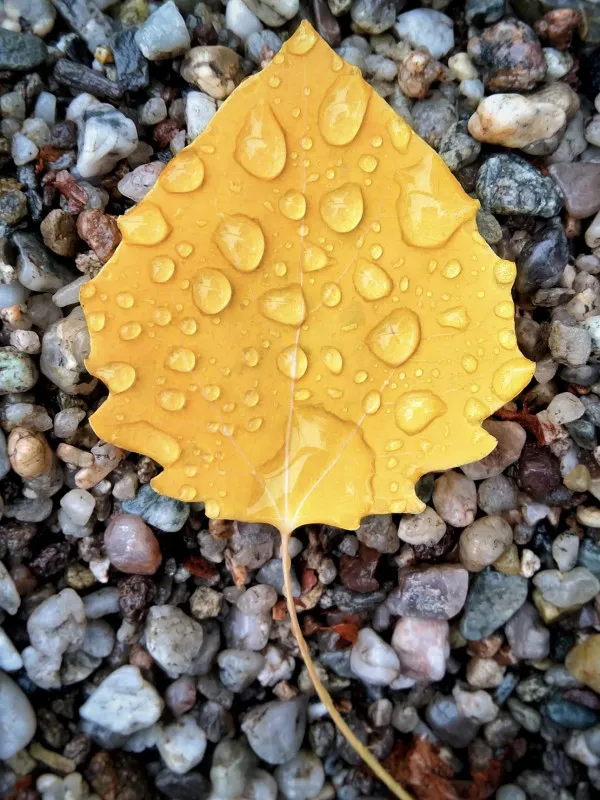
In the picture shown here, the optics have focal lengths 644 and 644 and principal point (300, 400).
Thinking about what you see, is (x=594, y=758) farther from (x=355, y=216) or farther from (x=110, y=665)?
(x=355, y=216)

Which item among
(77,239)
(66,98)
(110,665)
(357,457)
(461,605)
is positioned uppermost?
(66,98)

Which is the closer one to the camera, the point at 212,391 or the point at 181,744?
the point at 212,391

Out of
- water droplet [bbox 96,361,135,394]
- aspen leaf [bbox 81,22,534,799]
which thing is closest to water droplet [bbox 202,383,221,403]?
aspen leaf [bbox 81,22,534,799]

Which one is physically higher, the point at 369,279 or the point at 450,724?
the point at 369,279

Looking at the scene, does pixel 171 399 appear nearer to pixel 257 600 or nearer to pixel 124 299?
pixel 124 299

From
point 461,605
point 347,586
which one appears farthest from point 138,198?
point 461,605

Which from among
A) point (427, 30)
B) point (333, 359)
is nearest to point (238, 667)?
point (333, 359)

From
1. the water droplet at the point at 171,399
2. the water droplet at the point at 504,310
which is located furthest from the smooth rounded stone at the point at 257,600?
the water droplet at the point at 504,310
